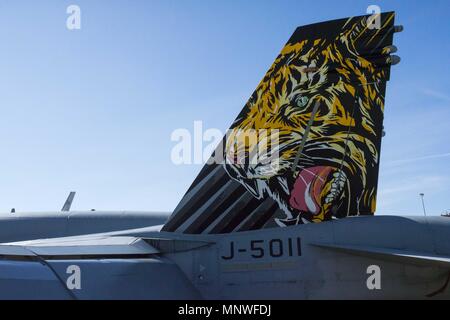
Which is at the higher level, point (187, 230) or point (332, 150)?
point (332, 150)

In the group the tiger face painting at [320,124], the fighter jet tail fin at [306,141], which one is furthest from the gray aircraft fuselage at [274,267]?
the tiger face painting at [320,124]

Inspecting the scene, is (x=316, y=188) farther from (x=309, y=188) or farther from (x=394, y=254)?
(x=394, y=254)

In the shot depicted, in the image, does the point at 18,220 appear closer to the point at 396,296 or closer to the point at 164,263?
the point at 164,263

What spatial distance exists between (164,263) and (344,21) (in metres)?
4.59

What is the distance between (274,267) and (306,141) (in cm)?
196

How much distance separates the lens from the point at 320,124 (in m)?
6.70

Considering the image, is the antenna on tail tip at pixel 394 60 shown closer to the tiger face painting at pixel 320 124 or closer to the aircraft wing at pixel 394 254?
the tiger face painting at pixel 320 124

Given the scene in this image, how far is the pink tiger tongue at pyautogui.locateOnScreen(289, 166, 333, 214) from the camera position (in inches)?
249

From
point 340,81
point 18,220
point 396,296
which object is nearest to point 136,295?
point 396,296

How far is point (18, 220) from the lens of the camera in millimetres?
14969

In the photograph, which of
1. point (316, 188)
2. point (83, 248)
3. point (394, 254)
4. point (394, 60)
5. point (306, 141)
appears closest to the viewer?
point (394, 254)

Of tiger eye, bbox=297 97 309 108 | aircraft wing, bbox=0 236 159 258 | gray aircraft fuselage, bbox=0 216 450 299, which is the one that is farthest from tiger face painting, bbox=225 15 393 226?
aircraft wing, bbox=0 236 159 258

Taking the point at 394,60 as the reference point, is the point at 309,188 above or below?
below

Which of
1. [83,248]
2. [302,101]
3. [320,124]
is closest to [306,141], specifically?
[320,124]
